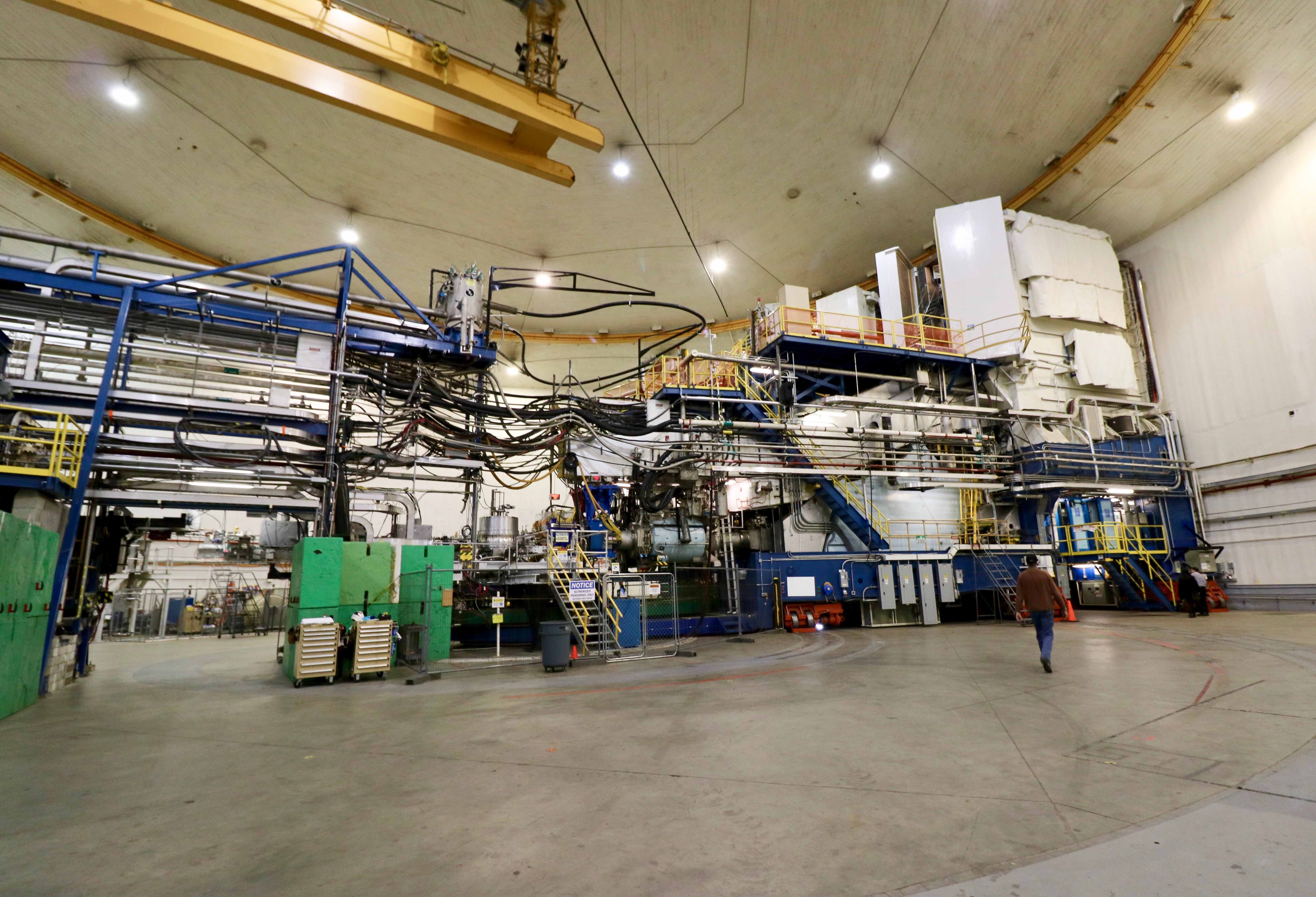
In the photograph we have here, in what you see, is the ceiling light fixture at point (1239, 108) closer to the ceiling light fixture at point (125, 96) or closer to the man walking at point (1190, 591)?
the man walking at point (1190, 591)

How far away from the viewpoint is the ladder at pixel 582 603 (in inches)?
436

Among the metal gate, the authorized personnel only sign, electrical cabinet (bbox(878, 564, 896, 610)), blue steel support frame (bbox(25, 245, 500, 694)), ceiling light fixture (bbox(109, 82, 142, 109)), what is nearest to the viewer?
blue steel support frame (bbox(25, 245, 500, 694))

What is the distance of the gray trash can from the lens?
940 centimetres

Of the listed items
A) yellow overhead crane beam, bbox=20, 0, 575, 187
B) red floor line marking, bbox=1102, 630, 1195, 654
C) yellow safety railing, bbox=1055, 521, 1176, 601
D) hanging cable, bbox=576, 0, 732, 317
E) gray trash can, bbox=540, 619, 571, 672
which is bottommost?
red floor line marking, bbox=1102, 630, 1195, 654

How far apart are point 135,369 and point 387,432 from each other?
4.23 meters

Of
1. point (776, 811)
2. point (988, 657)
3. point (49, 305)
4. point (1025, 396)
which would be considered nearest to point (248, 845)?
point (776, 811)

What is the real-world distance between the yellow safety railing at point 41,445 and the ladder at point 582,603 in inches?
284

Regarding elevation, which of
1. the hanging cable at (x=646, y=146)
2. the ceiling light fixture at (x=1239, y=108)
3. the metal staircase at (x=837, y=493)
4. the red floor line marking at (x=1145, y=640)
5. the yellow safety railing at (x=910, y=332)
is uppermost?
the hanging cable at (x=646, y=146)

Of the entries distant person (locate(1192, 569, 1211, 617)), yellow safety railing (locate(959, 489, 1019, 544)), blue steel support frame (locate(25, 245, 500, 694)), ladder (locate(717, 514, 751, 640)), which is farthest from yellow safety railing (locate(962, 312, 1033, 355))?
blue steel support frame (locate(25, 245, 500, 694))

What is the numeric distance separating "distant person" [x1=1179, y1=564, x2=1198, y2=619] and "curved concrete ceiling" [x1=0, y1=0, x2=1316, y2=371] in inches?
458

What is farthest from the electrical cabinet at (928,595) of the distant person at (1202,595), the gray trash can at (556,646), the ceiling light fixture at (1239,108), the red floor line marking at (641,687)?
the ceiling light fixture at (1239,108)

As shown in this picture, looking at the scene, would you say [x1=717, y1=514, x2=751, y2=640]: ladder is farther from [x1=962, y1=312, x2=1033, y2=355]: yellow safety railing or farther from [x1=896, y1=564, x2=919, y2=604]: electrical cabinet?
[x1=962, y1=312, x2=1033, y2=355]: yellow safety railing

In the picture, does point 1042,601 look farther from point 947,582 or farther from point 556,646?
point 947,582

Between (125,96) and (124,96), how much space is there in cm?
2
